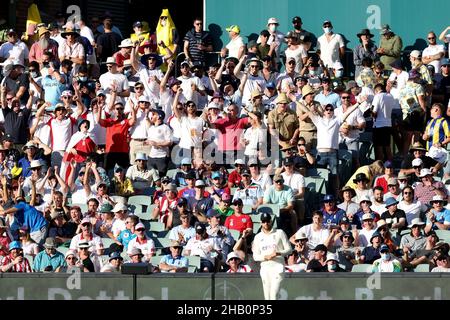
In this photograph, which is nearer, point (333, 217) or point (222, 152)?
point (333, 217)

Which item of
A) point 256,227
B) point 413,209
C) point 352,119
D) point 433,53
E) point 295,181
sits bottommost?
point 256,227

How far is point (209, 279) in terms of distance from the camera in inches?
716

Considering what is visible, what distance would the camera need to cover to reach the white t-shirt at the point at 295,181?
2291cm

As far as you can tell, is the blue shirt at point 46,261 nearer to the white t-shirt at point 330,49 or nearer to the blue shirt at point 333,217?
the blue shirt at point 333,217

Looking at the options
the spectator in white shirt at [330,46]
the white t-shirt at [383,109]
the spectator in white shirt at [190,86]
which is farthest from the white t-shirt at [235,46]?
the white t-shirt at [383,109]

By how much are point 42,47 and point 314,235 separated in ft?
26.4

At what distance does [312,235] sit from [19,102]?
648 centimetres

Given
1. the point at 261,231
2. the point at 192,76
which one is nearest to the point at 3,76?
the point at 192,76

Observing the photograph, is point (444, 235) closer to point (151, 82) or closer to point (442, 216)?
point (442, 216)

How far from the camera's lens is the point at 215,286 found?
18.2m

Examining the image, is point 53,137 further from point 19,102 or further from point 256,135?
Answer: point 256,135

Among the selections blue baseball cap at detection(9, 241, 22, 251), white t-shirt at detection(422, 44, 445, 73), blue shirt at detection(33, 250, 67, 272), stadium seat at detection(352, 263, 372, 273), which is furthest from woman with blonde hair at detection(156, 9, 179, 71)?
stadium seat at detection(352, 263, 372, 273)

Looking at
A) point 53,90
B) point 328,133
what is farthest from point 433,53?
point 53,90

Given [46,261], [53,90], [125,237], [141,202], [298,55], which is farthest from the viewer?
→ [298,55]
